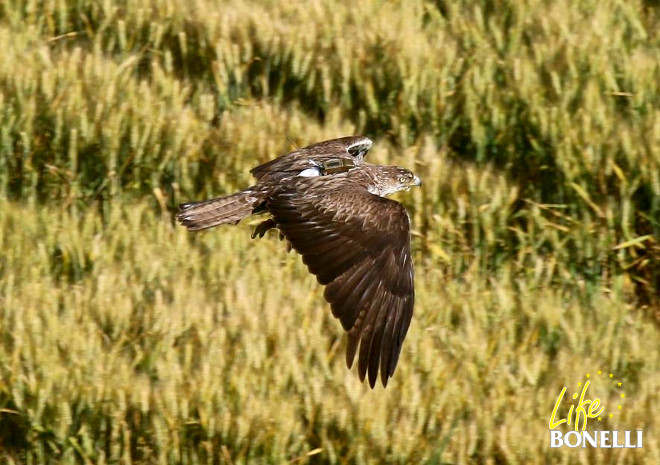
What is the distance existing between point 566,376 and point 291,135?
2.09 metres

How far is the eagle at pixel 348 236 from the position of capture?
6035 millimetres

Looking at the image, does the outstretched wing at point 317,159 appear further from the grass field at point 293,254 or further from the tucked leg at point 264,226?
the grass field at point 293,254

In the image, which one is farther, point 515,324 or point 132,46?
point 132,46

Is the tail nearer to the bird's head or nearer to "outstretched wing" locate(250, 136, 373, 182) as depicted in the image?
"outstretched wing" locate(250, 136, 373, 182)

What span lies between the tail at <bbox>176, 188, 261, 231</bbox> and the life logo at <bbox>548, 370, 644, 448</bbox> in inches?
68.9

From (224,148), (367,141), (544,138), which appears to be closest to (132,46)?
(224,148)

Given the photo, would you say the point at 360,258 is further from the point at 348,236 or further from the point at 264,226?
the point at 264,226

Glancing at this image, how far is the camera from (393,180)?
285 inches

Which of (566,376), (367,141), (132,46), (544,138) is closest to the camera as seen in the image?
(566,376)

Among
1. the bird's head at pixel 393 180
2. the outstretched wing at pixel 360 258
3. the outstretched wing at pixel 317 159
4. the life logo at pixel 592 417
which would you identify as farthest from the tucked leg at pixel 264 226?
the life logo at pixel 592 417

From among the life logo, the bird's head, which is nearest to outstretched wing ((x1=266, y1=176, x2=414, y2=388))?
the bird's head

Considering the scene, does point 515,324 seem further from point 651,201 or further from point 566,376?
point 651,201

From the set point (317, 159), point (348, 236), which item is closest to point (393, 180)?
point (317, 159)

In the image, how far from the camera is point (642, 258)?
7762 mm
